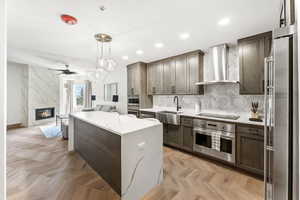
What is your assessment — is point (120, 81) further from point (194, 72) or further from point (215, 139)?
point (215, 139)

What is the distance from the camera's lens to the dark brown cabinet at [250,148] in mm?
2078

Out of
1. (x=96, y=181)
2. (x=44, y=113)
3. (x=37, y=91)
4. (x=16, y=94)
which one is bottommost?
(x=96, y=181)

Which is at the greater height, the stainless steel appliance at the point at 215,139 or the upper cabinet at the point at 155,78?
the upper cabinet at the point at 155,78

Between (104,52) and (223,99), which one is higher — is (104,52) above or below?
above

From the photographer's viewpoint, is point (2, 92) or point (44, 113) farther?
point (44, 113)

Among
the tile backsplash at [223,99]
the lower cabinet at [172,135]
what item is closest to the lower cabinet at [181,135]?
the lower cabinet at [172,135]

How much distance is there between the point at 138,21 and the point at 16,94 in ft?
21.4

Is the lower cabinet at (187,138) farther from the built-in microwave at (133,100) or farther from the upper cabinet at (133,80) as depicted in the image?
the upper cabinet at (133,80)

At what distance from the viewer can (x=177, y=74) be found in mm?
3656

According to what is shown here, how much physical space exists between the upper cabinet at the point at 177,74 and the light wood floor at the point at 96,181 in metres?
1.75

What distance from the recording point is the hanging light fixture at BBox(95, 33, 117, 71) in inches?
97.4

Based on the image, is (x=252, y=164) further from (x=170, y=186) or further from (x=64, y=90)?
(x=64, y=90)

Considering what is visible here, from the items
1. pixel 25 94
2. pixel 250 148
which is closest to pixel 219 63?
pixel 250 148

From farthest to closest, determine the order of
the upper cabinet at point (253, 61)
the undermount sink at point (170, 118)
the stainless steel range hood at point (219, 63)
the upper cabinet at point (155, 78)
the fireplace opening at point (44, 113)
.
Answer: the fireplace opening at point (44, 113) < the upper cabinet at point (155, 78) < the undermount sink at point (170, 118) < the stainless steel range hood at point (219, 63) < the upper cabinet at point (253, 61)
